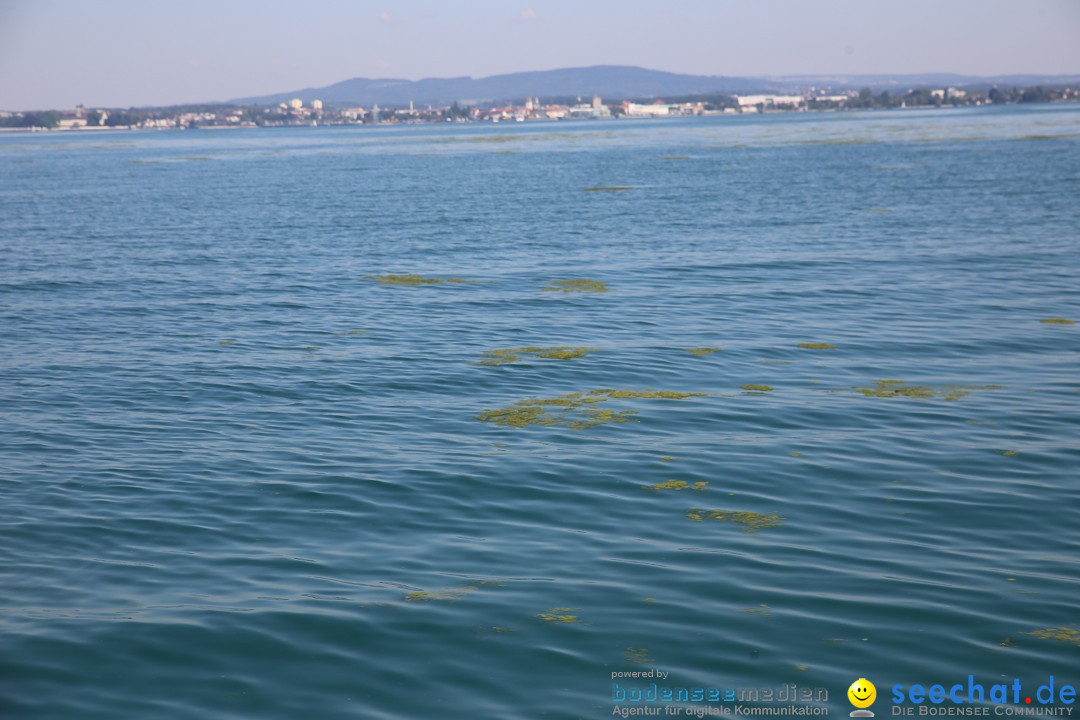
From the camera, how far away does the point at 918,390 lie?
16.5 metres

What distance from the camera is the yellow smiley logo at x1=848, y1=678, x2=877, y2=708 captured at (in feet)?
25.6

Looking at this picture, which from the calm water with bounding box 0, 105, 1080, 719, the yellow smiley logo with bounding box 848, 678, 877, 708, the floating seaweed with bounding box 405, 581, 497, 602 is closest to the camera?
the yellow smiley logo with bounding box 848, 678, 877, 708

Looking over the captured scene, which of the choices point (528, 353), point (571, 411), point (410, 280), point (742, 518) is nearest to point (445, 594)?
point (742, 518)

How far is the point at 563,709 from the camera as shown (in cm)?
777

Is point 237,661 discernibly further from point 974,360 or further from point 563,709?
point 974,360

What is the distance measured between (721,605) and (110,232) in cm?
3900

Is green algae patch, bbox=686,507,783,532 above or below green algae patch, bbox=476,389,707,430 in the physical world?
below

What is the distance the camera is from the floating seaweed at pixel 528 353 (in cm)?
1942

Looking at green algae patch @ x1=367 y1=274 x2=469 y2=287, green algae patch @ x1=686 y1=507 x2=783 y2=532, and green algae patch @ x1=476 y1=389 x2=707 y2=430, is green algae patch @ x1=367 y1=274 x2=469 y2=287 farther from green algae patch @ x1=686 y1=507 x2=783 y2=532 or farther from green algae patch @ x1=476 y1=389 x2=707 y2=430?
green algae patch @ x1=686 y1=507 x2=783 y2=532

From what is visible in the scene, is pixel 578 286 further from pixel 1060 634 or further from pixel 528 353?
pixel 1060 634

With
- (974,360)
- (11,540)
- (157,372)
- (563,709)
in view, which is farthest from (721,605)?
(157,372)

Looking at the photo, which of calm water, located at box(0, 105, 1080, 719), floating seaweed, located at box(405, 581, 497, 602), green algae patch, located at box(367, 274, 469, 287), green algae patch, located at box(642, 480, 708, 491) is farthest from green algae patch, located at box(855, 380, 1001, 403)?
green algae patch, located at box(367, 274, 469, 287)

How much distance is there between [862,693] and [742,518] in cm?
362

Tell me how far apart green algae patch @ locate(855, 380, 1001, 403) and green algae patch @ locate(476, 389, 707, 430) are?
2.89 m
